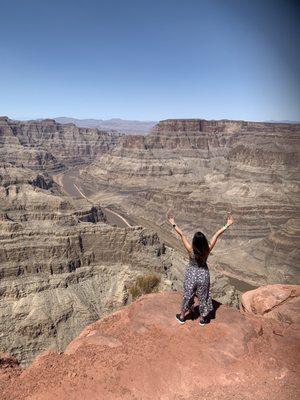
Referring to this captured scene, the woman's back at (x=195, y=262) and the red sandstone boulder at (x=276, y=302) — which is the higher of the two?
the woman's back at (x=195, y=262)

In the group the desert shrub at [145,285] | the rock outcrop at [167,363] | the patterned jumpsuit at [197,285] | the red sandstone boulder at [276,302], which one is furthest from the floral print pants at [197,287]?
the desert shrub at [145,285]

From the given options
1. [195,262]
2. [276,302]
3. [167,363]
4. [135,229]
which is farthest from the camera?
[135,229]

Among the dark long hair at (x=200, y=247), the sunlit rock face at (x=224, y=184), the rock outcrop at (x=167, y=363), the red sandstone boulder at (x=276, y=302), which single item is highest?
the dark long hair at (x=200, y=247)

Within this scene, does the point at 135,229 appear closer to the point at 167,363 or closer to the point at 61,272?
the point at 61,272

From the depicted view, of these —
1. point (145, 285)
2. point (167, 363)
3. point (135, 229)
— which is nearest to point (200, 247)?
point (167, 363)

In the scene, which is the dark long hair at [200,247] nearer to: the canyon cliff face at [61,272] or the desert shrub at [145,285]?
the canyon cliff face at [61,272]

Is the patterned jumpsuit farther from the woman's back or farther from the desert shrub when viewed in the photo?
the desert shrub

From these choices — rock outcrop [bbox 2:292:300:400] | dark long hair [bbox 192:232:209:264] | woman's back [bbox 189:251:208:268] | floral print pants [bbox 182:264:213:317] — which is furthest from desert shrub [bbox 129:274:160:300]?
dark long hair [bbox 192:232:209:264]

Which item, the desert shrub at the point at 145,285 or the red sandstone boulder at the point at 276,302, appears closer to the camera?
the red sandstone boulder at the point at 276,302
